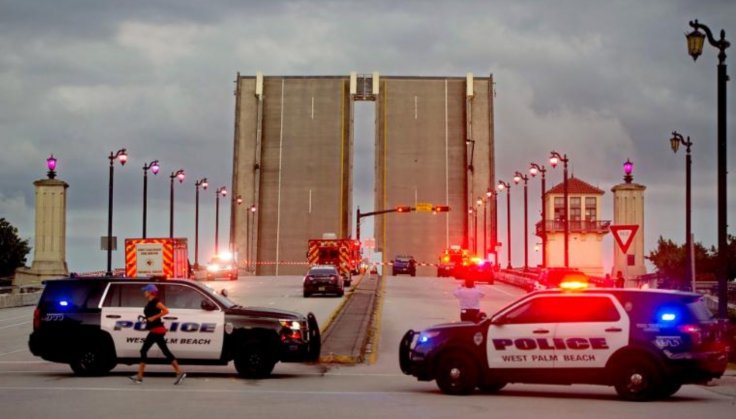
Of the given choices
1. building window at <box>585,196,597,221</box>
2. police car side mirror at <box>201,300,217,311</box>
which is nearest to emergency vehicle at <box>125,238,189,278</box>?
police car side mirror at <box>201,300,217,311</box>

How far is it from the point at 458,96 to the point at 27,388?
77721 millimetres

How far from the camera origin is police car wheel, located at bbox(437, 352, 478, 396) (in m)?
18.3

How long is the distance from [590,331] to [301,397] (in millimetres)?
4480

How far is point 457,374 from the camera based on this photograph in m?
18.3

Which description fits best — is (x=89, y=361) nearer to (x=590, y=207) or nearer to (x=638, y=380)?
(x=638, y=380)

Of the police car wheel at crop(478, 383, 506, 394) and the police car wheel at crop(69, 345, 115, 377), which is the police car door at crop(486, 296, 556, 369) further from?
the police car wheel at crop(69, 345, 115, 377)

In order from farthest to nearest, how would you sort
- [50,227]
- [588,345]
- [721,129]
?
[50,227] < [721,129] < [588,345]

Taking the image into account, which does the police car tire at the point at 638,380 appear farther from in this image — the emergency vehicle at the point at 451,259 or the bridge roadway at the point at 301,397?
the emergency vehicle at the point at 451,259

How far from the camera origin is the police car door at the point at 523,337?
18.1 metres

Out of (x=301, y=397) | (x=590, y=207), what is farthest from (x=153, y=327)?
(x=590, y=207)

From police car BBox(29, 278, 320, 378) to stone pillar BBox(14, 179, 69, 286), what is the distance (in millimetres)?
48018

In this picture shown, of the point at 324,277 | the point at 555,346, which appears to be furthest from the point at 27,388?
the point at 324,277

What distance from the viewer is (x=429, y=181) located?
9438cm

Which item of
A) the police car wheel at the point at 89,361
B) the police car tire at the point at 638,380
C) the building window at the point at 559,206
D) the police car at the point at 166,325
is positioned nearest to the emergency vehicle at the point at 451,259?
the building window at the point at 559,206
